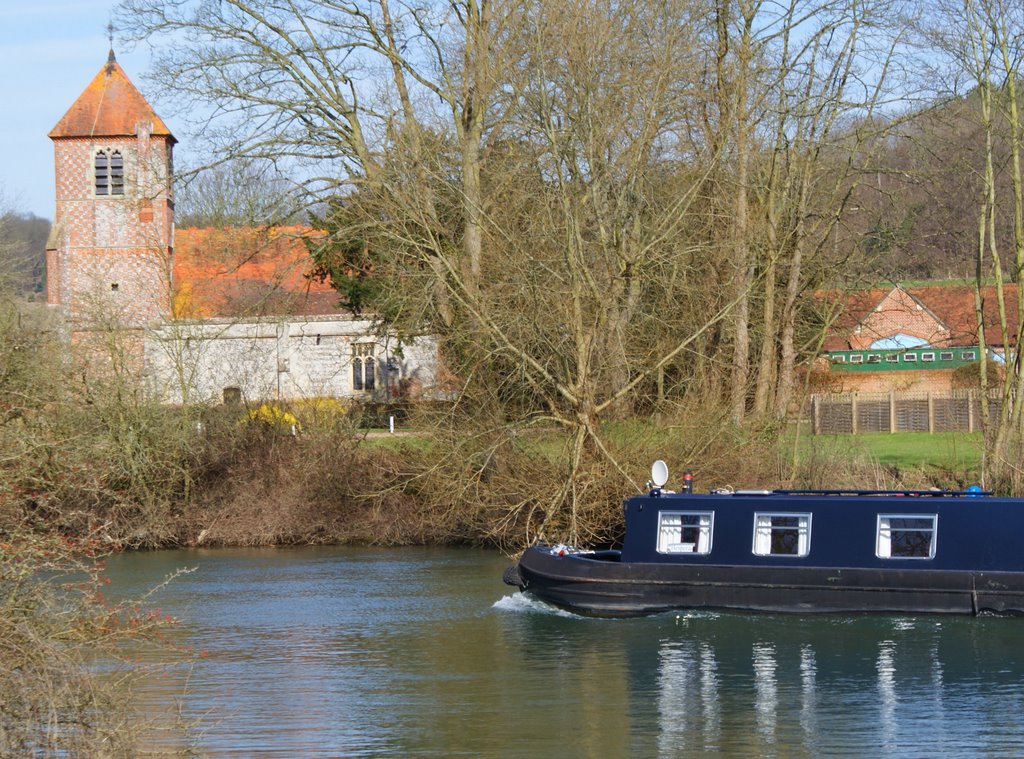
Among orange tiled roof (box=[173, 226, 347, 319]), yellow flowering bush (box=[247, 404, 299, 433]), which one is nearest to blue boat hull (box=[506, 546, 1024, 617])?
yellow flowering bush (box=[247, 404, 299, 433])

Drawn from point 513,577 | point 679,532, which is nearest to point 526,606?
point 513,577

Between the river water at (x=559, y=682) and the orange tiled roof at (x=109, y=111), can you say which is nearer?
the river water at (x=559, y=682)

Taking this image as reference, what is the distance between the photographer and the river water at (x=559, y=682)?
528 inches

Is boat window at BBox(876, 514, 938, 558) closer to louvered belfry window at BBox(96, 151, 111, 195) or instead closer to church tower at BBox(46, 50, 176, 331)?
church tower at BBox(46, 50, 176, 331)

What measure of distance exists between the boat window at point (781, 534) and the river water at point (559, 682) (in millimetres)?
1013

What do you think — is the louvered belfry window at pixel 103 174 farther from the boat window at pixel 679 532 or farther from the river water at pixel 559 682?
the boat window at pixel 679 532

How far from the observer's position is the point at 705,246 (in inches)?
1009

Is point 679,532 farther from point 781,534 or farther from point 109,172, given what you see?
point 109,172

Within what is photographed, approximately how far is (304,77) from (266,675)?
1857 centimetres

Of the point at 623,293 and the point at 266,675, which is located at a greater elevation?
the point at 623,293

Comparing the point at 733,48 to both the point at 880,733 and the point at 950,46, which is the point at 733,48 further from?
the point at 880,733

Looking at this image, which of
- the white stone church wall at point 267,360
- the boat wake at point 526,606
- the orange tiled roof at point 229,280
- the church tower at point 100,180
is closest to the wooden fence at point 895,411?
the white stone church wall at point 267,360

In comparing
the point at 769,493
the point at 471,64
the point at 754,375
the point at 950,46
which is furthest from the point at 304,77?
the point at 769,493

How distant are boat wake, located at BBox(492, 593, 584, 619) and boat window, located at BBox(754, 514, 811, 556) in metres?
3.08
